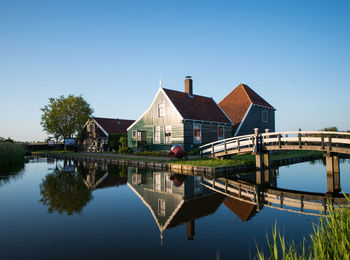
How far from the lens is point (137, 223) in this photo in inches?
303

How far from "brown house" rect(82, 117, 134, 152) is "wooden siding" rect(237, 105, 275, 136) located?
55.8 feet

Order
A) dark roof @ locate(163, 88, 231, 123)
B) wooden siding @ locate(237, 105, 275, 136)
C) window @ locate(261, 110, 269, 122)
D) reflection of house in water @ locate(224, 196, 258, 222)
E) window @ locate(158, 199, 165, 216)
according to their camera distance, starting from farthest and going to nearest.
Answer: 1. window @ locate(261, 110, 269, 122)
2. wooden siding @ locate(237, 105, 275, 136)
3. dark roof @ locate(163, 88, 231, 123)
4. window @ locate(158, 199, 165, 216)
5. reflection of house in water @ locate(224, 196, 258, 222)

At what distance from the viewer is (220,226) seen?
7.42 metres

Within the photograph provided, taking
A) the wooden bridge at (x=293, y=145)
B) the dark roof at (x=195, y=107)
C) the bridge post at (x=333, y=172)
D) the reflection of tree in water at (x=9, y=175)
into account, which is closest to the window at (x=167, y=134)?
the dark roof at (x=195, y=107)

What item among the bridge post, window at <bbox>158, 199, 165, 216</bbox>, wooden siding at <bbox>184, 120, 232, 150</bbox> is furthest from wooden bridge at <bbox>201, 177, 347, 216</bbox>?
wooden siding at <bbox>184, 120, 232, 150</bbox>

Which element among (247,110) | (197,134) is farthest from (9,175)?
(247,110)

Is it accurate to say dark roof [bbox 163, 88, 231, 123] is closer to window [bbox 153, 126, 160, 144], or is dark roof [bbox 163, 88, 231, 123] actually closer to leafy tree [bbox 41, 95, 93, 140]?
window [bbox 153, 126, 160, 144]

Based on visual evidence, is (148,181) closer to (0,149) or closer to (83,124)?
(0,149)

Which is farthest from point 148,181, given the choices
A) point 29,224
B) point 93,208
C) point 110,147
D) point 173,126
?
point 110,147

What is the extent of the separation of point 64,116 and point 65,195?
1485 inches

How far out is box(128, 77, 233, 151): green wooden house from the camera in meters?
25.9

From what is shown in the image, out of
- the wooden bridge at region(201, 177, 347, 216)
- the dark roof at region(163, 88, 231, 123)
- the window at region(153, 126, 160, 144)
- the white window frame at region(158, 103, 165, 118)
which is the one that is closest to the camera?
the wooden bridge at region(201, 177, 347, 216)

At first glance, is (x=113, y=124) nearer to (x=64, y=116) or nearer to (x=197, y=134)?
(x=64, y=116)

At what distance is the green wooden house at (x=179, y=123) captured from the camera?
2591 cm
